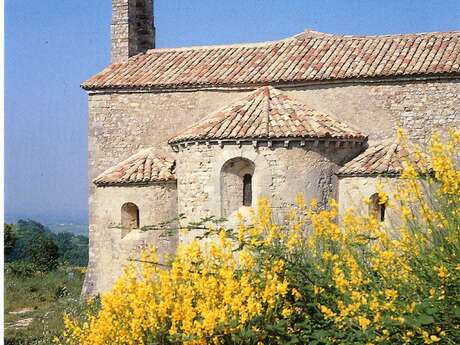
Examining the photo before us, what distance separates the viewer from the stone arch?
15.3 metres

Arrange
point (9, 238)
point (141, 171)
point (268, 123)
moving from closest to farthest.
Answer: point (268, 123) → point (141, 171) → point (9, 238)

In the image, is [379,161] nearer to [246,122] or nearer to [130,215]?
[246,122]

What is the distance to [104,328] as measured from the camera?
24.1 feet

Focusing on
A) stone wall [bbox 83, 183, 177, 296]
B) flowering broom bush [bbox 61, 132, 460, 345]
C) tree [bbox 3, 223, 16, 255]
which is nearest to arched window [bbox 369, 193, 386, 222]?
stone wall [bbox 83, 183, 177, 296]

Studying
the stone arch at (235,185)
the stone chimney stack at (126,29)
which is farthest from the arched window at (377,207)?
the stone chimney stack at (126,29)

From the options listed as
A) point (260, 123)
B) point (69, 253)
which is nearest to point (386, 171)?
point (260, 123)

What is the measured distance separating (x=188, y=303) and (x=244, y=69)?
11.7m

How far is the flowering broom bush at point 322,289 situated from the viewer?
20.0 feet

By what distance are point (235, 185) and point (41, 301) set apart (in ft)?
24.6

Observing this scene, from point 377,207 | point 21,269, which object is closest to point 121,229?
point 377,207

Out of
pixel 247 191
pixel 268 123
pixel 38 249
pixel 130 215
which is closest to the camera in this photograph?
pixel 268 123

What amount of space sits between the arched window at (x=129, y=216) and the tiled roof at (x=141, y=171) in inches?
22.5

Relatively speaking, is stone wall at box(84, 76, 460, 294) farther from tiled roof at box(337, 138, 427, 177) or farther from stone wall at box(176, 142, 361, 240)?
tiled roof at box(337, 138, 427, 177)

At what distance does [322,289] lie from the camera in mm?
6848
